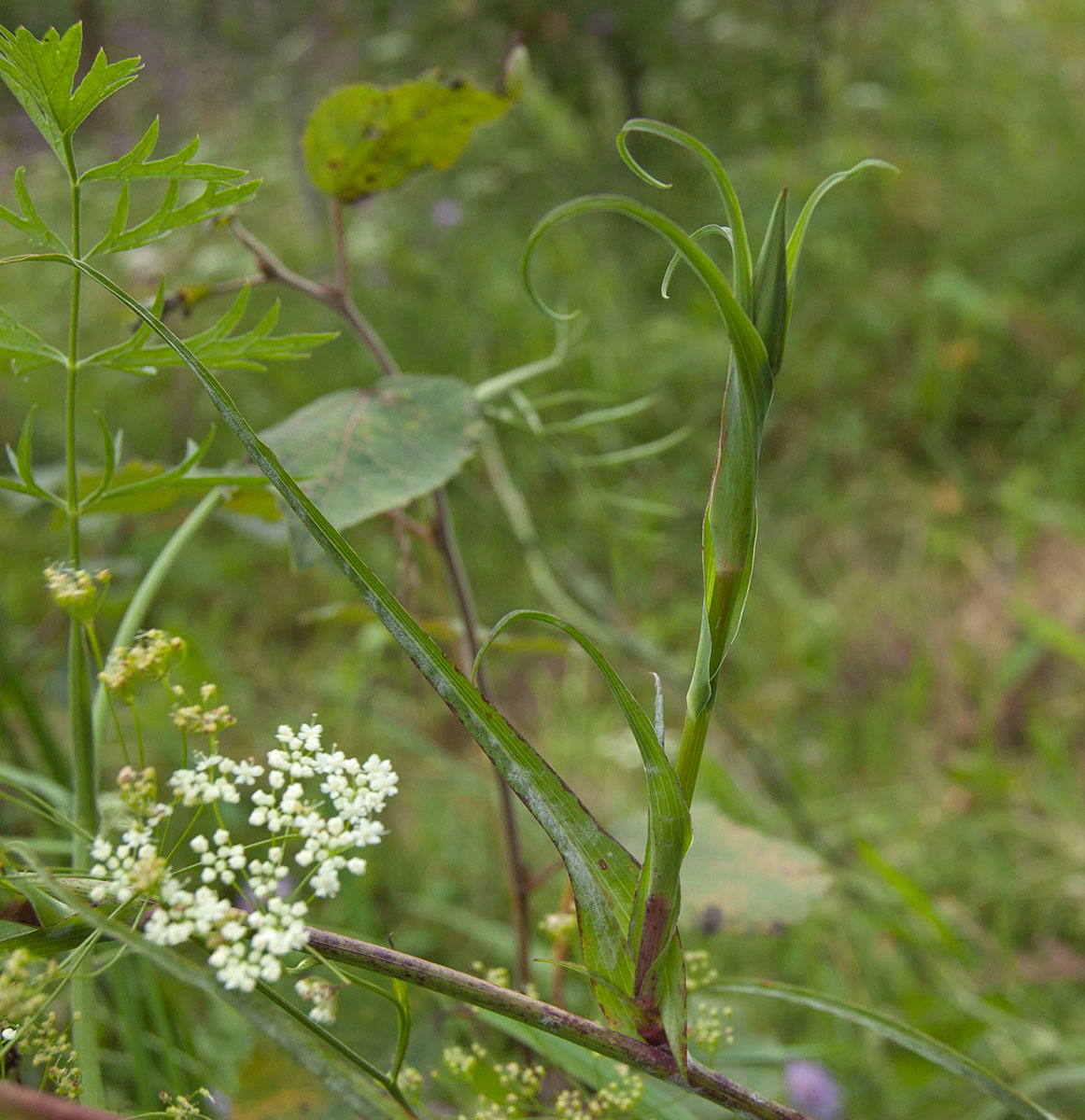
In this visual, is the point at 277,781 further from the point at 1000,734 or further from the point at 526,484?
the point at 526,484

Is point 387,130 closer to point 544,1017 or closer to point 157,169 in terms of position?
point 157,169

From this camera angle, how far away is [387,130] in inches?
19.3

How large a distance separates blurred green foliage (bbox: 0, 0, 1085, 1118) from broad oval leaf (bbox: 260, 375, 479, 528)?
0.25ft

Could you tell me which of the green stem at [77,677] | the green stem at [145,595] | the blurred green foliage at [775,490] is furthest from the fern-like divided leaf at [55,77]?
the blurred green foliage at [775,490]

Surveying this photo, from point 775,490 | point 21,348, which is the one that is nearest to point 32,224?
point 21,348

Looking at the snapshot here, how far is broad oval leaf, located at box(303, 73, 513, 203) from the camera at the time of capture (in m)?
0.48

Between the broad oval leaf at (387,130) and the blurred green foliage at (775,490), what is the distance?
0.16 meters

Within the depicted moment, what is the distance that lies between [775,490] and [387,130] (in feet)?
5.04

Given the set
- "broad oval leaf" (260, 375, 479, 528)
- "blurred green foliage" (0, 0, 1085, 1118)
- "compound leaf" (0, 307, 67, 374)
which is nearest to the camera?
"compound leaf" (0, 307, 67, 374)

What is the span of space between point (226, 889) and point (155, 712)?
41 cm

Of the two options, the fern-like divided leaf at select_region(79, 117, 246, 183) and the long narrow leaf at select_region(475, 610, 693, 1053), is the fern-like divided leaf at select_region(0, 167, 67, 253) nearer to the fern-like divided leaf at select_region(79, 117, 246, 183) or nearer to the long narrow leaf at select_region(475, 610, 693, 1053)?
the fern-like divided leaf at select_region(79, 117, 246, 183)

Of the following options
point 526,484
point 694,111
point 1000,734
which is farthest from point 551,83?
point 1000,734

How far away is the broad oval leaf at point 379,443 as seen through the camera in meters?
0.42

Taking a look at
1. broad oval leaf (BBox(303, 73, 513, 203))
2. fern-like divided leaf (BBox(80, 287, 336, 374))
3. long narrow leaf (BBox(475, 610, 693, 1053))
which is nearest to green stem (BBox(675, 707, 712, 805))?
long narrow leaf (BBox(475, 610, 693, 1053))
